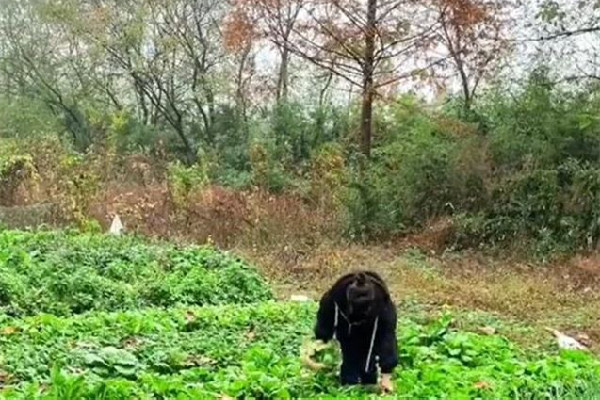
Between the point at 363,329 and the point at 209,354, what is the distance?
152 cm

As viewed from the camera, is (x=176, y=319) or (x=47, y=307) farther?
(x=47, y=307)

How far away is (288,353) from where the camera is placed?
584 centimetres

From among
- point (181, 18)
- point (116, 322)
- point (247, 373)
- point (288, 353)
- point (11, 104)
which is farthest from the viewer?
point (11, 104)

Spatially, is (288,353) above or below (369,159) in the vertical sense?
below

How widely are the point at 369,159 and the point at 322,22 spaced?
2432 mm

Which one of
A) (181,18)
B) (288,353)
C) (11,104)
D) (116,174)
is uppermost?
(181,18)

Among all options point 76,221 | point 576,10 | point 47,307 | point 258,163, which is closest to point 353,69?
point 258,163

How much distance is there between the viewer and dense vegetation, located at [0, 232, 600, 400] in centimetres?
431

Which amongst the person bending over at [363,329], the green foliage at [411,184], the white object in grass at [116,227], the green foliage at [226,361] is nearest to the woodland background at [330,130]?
the green foliage at [411,184]

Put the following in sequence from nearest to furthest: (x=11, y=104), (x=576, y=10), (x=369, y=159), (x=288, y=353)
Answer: (x=288, y=353)
(x=576, y=10)
(x=369, y=159)
(x=11, y=104)

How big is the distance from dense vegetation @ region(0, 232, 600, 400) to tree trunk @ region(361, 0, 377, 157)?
6.72 metres

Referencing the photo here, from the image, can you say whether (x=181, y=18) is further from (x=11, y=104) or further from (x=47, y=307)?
(x=47, y=307)

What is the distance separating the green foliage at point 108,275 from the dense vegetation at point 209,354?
2cm

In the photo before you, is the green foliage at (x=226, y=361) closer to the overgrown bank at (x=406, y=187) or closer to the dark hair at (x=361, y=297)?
the dark hair at (x=361, y=297)
